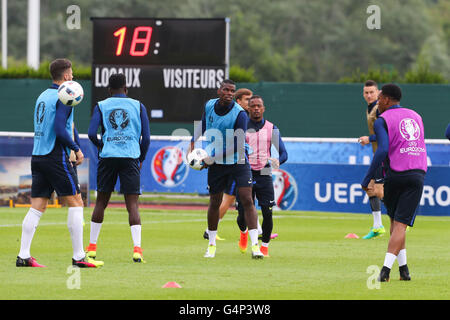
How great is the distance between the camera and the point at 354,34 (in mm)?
78750

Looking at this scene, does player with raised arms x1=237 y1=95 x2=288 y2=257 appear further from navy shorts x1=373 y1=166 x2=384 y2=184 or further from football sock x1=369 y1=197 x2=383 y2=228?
football sock x1=369 y1=197 x2=383 y2=228

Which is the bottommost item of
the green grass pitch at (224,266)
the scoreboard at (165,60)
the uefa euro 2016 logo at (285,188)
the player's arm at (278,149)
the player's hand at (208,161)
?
the green grass pitch at (224,266)

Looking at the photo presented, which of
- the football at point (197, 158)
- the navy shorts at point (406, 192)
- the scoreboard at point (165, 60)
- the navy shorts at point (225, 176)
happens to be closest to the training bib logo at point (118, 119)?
the football at point (197, 158)

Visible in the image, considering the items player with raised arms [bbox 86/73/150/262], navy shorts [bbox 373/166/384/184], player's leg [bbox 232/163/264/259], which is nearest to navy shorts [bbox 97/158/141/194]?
player with raised arms [bbox 86/73/150/262]

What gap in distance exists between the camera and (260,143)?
1390cm

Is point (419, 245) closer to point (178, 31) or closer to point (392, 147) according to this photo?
point (392, 147)

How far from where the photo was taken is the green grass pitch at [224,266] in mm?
9398

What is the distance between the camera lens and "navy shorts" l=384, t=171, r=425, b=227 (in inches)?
406

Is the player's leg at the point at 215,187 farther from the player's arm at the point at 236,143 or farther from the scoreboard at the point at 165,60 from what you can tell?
the scoreboard at the point at 165,60

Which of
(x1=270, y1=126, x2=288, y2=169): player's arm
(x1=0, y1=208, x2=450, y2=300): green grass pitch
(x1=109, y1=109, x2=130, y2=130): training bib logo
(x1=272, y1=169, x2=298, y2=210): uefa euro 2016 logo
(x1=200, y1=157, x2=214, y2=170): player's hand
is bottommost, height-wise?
(x1=0, y1=208, x2=450, y2=300): green grass pitch

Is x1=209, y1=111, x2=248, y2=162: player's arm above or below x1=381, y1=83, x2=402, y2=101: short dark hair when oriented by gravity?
below

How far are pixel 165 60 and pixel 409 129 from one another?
42.2 feet
